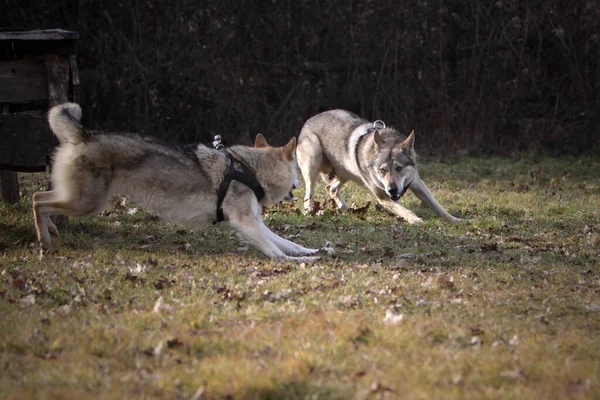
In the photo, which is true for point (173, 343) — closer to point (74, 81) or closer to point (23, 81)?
point (74, 81)

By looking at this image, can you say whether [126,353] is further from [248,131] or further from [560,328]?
[248,131]

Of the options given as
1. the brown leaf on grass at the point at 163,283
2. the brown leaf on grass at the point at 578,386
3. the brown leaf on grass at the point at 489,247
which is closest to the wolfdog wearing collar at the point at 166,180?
the brown leaf on grass at the point at 163,283

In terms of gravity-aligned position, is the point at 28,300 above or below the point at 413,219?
above

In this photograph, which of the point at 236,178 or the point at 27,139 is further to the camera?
the point at 27,139

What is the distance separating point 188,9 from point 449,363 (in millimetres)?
12770

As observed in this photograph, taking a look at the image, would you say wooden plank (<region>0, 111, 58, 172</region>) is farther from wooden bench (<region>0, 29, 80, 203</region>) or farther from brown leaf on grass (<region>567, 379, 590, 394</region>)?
brown leaf on grass (<region>567, 379, 590, 394</region>)

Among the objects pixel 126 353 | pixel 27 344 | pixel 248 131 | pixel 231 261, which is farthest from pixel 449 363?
pixel 248 131

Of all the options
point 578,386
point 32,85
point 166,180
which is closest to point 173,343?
point 578,386

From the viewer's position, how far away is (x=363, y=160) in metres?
8.95

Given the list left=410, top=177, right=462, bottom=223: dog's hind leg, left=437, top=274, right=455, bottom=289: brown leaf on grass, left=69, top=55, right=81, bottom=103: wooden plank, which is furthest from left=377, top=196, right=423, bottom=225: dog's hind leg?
left=69, top=55, right=81, bottom=103: wooden plank

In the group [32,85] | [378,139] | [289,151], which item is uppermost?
[32,85]

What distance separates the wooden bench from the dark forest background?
25.1 feet

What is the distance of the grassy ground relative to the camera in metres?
3.44

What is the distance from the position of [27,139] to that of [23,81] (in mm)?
711
